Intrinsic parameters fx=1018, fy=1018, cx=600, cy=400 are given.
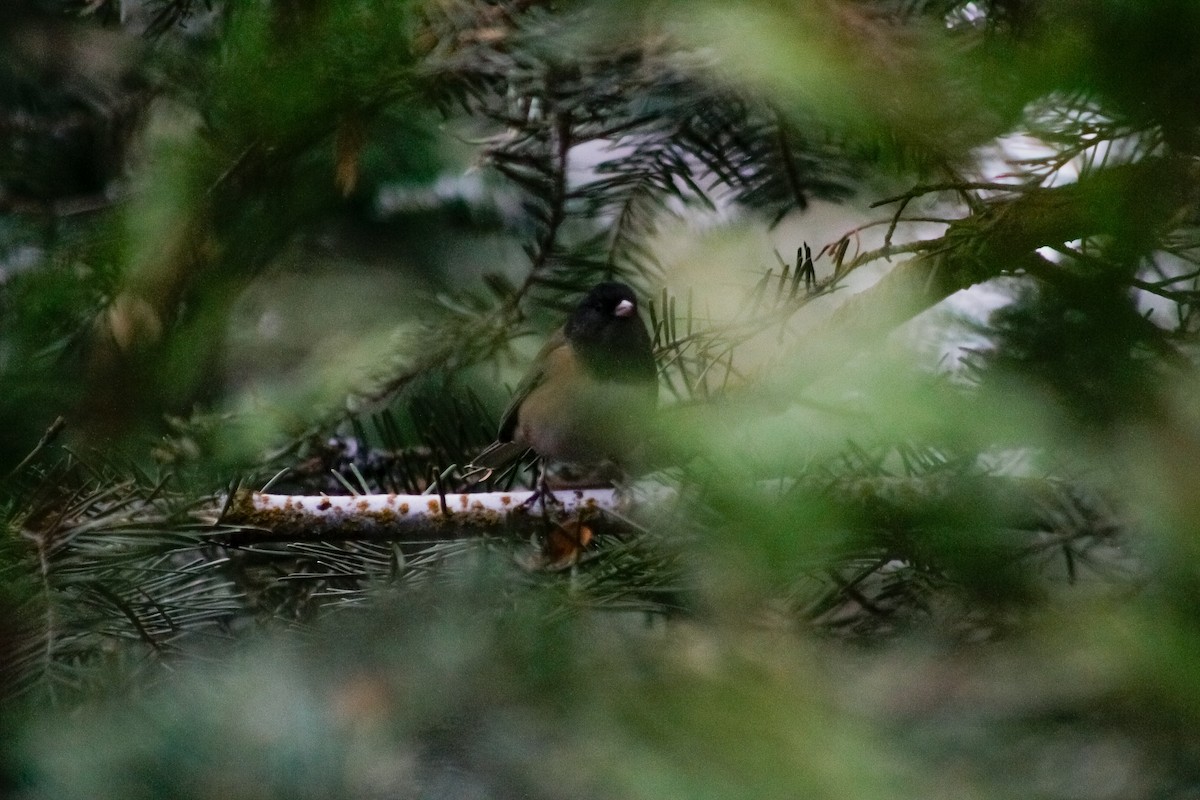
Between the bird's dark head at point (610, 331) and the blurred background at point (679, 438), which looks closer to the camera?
the blurred background at point (679, 438)

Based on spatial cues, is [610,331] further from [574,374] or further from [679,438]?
[679,438]

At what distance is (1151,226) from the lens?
13.5 inches

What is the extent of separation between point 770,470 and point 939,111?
177 mm

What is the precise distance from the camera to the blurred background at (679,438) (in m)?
0.39

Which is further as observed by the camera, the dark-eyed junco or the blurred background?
the dark-eyed junco

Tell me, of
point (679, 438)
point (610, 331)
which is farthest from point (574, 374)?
point (679, 438)

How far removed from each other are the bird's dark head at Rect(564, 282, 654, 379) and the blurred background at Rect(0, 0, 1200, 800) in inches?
1.6

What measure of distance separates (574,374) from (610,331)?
0.10 meters

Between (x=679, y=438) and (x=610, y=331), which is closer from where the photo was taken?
(x=679, y=438)

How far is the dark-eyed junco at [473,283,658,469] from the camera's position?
3.95 feet

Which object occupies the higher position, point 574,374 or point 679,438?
point 679,438

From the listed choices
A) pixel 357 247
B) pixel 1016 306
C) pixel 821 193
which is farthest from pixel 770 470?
pixel 357 247

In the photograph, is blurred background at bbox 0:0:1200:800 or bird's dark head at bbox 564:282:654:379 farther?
bird's dark head at bbox 564:282:654:379

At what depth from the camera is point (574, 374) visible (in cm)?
138
